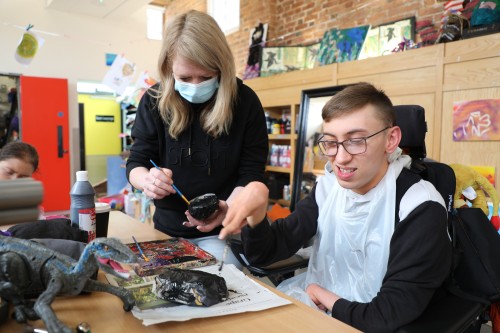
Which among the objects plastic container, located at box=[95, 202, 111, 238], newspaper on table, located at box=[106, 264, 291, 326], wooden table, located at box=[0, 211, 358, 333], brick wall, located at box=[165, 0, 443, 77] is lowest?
wooden table, located at box=[0, 211, 358, 333]

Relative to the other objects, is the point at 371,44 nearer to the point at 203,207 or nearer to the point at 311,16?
the point at 311,16

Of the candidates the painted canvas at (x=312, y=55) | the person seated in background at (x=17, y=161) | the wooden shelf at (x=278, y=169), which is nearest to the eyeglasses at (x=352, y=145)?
the person seated in background at (x=17, y=161)

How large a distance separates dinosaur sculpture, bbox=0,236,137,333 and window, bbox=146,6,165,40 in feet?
22.2

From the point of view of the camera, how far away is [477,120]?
8.07ft

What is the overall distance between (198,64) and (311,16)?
3.71 metres

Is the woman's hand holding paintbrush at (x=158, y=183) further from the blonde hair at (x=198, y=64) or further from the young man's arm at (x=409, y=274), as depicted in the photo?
the young man's arm at (x=409, y=274)

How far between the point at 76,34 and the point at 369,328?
20.8 feet

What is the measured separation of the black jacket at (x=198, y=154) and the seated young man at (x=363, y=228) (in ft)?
0.97

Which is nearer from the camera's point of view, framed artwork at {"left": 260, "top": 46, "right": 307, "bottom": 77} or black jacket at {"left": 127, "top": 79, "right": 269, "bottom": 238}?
black jacket at {"left": 127, "top": 79, "right": 269, "bottom": 238}

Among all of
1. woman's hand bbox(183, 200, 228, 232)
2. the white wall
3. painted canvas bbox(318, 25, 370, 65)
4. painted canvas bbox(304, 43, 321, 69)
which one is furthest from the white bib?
the white wall

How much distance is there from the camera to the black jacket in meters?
1.45

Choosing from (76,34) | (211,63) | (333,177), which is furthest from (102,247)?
(76,34)

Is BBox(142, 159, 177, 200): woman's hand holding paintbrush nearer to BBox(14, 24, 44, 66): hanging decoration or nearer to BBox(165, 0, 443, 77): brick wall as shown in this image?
BBox(14, 24, 44, 66): hanging decoration

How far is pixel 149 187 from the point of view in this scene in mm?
1208
